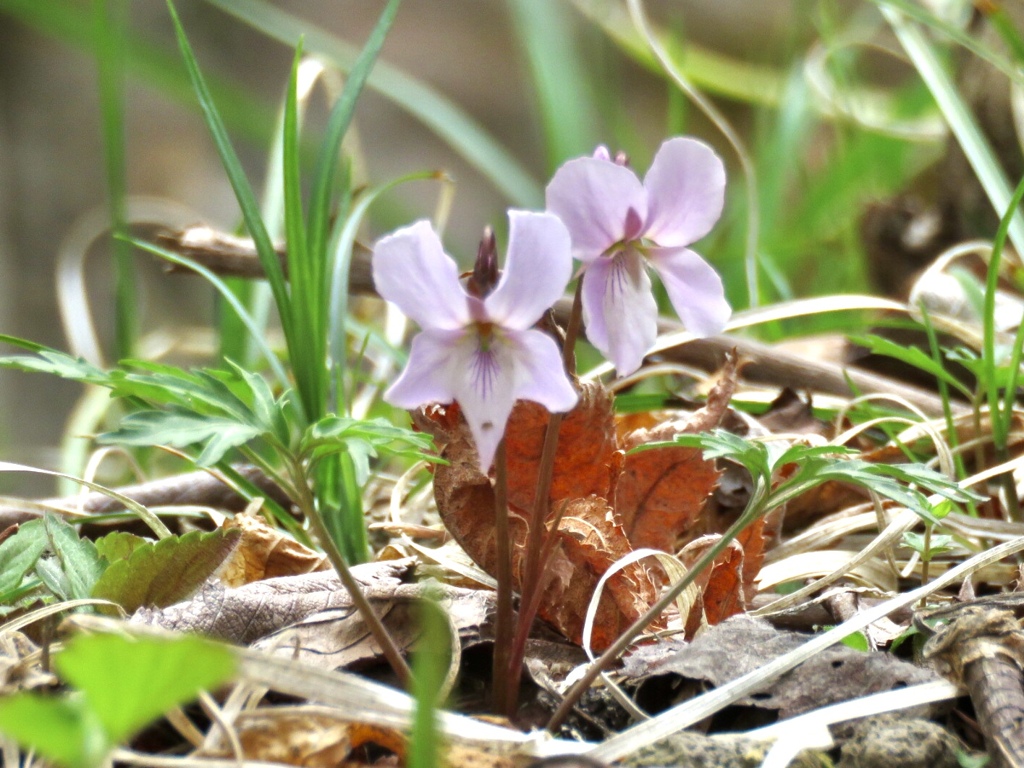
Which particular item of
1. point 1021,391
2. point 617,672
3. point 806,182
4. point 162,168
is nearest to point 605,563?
point 617,672

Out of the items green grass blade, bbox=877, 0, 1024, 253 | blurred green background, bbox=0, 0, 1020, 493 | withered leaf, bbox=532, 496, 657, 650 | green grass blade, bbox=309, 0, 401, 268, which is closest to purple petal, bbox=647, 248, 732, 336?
withered leaf, bbox=532, 496, 657, 650

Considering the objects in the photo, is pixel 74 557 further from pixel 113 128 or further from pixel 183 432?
pixel 113 128

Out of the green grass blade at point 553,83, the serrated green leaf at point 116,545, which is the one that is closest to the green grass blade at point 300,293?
the serrated green leaf at point 116,545

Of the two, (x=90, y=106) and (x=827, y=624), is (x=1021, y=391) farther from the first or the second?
(x=90, y=106)

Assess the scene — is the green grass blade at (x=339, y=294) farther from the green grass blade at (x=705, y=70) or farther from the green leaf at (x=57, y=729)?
the green grass blade at (x=705, y=70)

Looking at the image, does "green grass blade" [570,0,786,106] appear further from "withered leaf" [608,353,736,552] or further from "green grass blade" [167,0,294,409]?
"withered leaf" [608,353,736,552]

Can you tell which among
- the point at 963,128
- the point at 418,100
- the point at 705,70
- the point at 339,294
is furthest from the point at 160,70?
the point at 705,70
